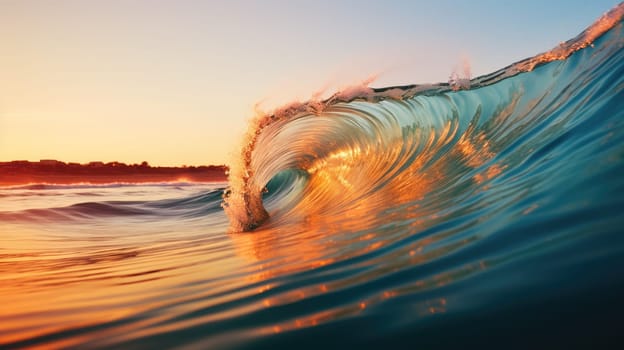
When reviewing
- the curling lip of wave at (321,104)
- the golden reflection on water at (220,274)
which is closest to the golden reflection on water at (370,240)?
the golden reflection on water at (220,274)

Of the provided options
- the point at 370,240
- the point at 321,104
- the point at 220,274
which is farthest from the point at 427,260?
the point at 321,104

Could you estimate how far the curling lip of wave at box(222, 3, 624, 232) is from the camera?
5984mm

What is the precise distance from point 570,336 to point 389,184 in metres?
4.66

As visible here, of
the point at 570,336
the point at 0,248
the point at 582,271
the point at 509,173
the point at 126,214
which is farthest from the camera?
the point at 126,214

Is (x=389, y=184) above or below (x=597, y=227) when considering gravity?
above

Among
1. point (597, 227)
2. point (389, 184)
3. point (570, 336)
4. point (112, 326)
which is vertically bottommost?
point (570, 336)

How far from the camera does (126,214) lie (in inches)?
453

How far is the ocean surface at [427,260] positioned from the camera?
134 centimetres

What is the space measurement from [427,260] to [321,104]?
17.9 feet

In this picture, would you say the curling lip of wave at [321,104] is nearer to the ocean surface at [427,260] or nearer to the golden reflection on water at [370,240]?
the ocean surface at [427,260]

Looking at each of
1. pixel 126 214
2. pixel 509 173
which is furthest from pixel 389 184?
pixel 126 214

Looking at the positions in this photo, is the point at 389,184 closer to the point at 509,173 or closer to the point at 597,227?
the point at 509,173

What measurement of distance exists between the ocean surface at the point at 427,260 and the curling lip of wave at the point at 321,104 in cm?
3

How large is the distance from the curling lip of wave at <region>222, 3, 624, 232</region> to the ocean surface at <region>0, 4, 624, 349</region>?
1.1 inches
